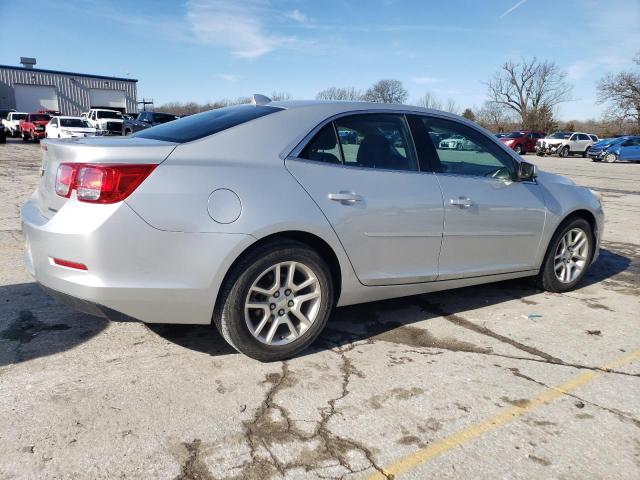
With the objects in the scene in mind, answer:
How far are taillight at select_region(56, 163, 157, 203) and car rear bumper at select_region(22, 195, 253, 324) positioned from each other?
0.05m

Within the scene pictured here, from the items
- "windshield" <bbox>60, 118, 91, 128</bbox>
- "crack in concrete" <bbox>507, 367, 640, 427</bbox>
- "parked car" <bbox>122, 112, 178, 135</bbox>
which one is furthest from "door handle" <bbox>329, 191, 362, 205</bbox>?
"parked car" <bbox>122, 112, 178, 135</bbox>

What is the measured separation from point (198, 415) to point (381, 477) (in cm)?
99

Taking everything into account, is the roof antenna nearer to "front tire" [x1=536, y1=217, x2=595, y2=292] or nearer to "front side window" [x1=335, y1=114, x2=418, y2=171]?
"front side window" [x1=335, y1=114, x2=418, y2=171]

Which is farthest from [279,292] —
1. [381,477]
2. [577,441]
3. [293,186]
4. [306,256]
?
[577,441]

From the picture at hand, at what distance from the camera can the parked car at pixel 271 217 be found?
268 centimetres

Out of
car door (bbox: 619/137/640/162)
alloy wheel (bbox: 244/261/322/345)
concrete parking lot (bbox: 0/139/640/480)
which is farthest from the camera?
car door (bbox: 619/137/640/162)

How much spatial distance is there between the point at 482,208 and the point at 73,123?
2744 centimetres

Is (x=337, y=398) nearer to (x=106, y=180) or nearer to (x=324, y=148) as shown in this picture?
(x=324, y=148)

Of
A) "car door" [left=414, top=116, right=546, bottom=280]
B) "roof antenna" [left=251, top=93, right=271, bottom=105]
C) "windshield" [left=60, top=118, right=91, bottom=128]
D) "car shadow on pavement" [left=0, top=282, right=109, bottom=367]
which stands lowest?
"car shadow on pavement" [left=0, top=282, right=109, bottom=367]

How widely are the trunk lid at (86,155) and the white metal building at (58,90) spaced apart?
57561mm

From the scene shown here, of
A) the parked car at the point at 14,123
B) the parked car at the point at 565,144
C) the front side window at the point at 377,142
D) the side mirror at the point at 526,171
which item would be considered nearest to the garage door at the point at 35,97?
the parked car at the point at 14,123

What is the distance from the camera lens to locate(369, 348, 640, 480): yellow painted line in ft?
7.40

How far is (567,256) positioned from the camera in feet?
15.9

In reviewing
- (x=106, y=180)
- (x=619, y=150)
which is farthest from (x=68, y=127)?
(x=619, y=150)
